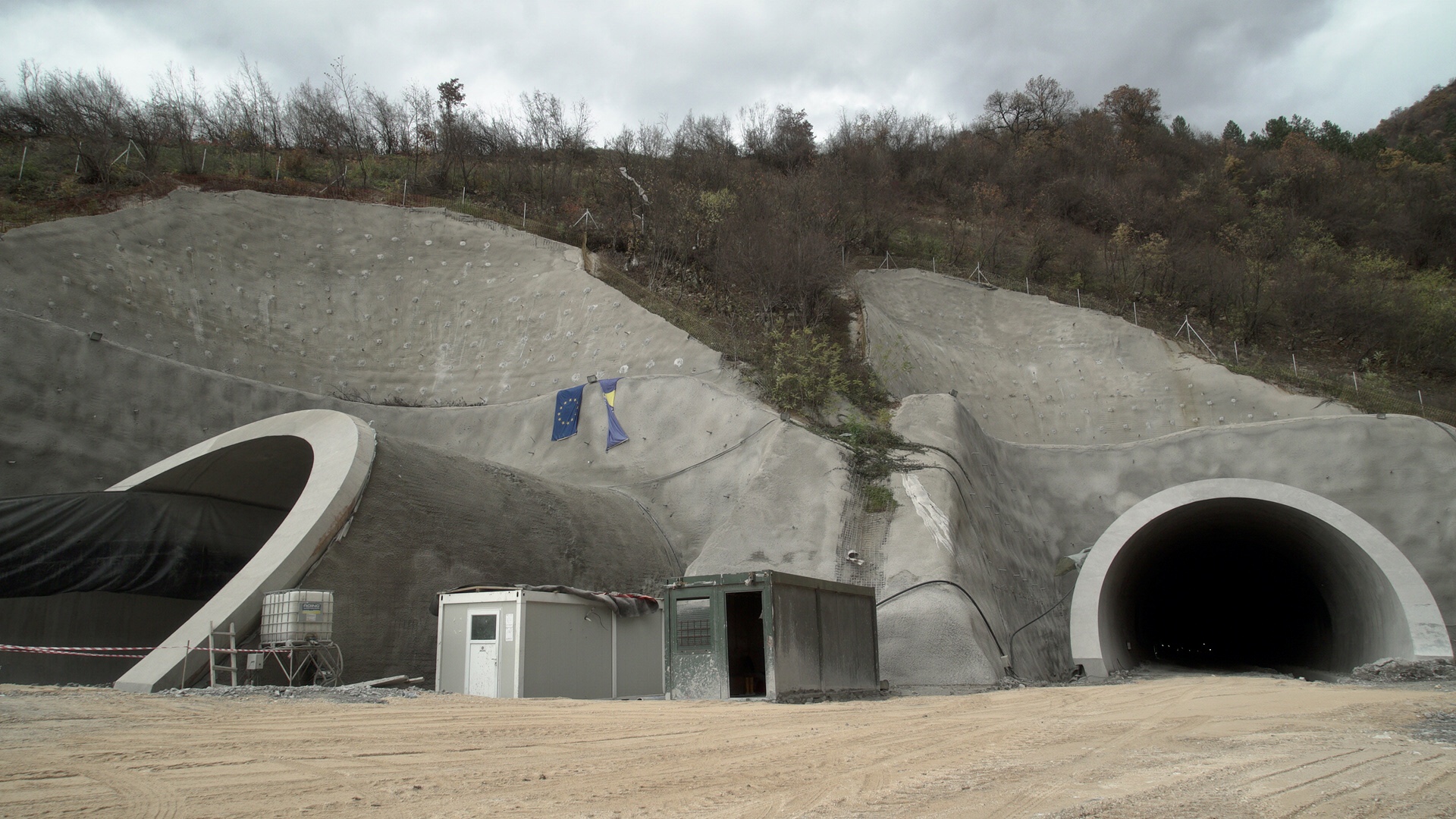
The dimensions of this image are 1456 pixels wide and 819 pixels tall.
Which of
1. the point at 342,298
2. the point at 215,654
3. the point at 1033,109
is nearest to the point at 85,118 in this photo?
the point at 342,298

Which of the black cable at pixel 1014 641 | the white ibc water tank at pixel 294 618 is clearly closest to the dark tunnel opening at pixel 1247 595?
the black cable at pixel 1014 641

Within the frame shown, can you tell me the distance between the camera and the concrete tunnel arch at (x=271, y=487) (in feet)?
31.2

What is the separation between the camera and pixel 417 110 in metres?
35.4

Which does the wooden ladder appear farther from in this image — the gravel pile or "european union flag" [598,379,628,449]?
the gravel pile

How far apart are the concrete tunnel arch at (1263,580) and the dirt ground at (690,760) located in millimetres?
5894

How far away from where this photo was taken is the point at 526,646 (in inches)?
414

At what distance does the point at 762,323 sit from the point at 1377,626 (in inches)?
585

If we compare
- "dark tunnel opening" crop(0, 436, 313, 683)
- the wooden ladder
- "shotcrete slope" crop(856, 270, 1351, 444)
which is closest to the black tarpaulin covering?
"dark tunnel opening" crop(0, 436, 313, 683)

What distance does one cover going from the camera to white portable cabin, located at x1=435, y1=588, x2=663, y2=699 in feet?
34.5

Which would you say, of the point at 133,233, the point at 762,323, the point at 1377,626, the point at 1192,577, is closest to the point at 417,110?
the point at 133,233

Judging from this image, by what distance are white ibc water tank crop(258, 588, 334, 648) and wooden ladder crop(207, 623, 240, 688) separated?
1.07ft

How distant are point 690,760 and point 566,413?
16195mm

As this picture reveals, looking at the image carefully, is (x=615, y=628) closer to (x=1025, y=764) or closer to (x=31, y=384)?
(x=1025, y=764)

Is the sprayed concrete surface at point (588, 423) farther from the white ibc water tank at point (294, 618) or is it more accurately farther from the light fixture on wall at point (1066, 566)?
the white ibc water tank at point (294, 618)
